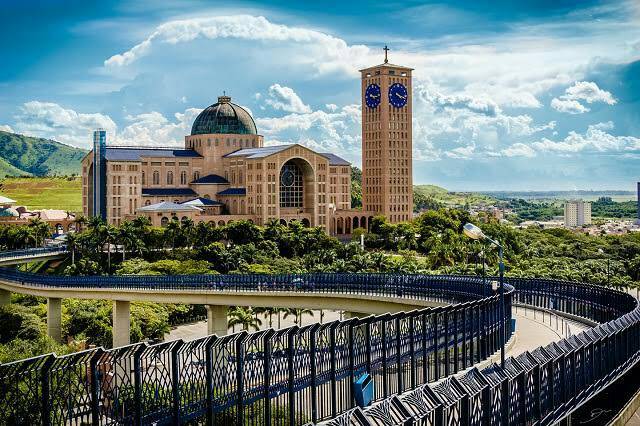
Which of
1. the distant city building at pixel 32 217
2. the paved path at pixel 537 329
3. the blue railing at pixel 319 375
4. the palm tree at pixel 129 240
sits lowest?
the paved path at pixel 537 329

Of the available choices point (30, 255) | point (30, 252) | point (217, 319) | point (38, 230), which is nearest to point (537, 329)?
point (217, 319)

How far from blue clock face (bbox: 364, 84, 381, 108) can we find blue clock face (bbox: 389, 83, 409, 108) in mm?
2157

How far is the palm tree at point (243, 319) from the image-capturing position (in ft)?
231

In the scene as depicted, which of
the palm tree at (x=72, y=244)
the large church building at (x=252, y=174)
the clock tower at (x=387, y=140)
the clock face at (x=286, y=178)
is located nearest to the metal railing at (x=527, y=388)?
the palm tree at (x=72, y=244)

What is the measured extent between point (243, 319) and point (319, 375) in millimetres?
45518

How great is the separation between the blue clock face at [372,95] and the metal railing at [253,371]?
11218cm

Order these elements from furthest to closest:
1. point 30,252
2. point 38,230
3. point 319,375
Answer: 1. point 38,230
2. point 30,252
3. point 319,375

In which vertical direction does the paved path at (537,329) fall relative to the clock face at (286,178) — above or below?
below

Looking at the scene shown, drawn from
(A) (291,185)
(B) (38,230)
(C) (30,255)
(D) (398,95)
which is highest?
(D) (398,95)

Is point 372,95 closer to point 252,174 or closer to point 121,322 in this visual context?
point 252,174

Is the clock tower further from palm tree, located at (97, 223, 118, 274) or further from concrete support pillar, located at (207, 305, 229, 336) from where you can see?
concrete support pillar, located at (207, 305, 229, 336)

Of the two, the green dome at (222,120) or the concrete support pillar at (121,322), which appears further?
the green dome at (222,120)

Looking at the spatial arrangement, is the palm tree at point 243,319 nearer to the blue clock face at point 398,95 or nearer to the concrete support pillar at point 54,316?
the concrete support pillar at point 54,316

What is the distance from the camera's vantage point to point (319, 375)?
1019 inches
